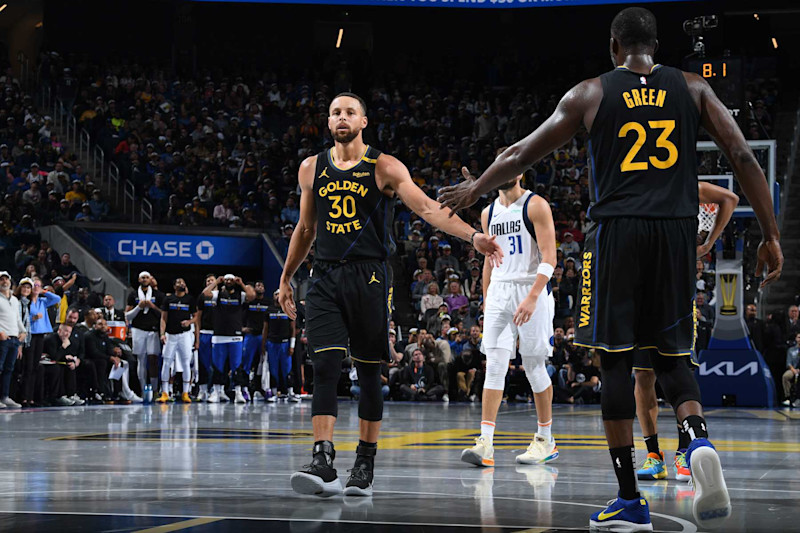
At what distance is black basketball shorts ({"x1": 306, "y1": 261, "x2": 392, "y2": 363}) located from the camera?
629 centimetres

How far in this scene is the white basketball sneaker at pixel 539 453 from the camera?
7914 millimetres

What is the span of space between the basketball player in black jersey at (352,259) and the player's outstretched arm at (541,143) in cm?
123

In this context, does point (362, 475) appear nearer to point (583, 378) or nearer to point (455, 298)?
point (583, 378)

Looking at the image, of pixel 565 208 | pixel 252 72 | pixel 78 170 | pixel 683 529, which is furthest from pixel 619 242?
pixel 252 72

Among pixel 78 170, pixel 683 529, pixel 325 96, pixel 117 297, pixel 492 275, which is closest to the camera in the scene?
pixel 683 529

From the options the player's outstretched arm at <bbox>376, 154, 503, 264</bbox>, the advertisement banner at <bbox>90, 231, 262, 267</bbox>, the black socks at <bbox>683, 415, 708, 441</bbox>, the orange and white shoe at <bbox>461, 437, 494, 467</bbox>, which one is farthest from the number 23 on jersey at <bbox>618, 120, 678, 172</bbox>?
the advertisement banner at <bbox>90, 231, 262, 267</bbox>

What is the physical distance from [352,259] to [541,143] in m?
1.89

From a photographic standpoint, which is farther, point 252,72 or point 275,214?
point 252,72

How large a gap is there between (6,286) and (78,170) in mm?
10402

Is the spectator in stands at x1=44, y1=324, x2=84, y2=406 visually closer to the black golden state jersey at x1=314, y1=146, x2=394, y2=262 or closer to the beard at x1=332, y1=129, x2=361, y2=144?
the black golden state jersey at x1=314, y1=146, x2=394, y2=262

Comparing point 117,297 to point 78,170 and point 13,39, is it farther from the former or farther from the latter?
point 13,39

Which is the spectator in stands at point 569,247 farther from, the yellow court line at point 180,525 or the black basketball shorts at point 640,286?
the yellow court line at point 180,525

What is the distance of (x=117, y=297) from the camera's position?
22.8 metres

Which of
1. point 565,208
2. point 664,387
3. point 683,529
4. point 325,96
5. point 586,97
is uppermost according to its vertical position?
point 325,96
